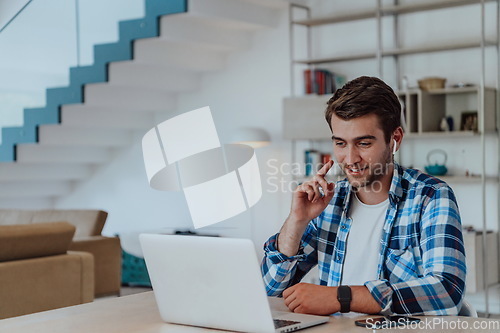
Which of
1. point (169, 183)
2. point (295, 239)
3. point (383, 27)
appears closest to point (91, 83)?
point (169, 183)

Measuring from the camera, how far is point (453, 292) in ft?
6.25

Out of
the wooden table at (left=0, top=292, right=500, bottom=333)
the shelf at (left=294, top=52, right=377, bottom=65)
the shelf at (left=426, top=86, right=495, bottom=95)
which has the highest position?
the shelf at (left=294, top=52, right=377, bottom=65)

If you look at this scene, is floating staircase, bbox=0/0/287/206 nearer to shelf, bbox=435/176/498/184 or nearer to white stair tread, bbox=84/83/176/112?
white stair tread, bbox=84/83/176/112

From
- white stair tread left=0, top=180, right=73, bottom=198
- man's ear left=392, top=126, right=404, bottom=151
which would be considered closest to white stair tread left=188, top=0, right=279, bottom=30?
white stair tread left=0, top=180, right=73, bottom=198

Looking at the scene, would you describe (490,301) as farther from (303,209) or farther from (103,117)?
(303,209)

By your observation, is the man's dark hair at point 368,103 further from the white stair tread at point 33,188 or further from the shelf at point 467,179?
the white stair tread at point 33,188

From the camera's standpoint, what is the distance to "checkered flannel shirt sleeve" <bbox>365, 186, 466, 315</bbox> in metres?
→ 1.90

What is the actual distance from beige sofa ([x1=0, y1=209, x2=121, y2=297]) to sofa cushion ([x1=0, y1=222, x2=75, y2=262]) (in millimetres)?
1031

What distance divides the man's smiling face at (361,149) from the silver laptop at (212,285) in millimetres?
484

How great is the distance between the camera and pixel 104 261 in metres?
5.75

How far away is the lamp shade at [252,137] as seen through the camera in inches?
262

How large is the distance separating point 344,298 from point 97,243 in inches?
160

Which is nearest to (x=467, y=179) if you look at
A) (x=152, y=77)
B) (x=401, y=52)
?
(x=401, y=52)

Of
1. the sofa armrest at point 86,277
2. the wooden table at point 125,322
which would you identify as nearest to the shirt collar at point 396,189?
the wooden table at point 125,322
